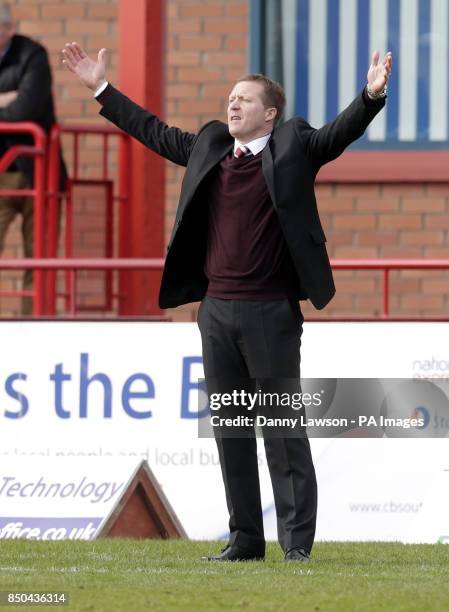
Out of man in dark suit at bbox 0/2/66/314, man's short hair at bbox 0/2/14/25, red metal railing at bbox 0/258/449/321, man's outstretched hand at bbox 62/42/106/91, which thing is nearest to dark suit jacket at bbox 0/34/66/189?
man in dark suit at bbox 0/2/66/314

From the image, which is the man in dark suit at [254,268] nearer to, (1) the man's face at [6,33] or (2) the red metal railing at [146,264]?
(2) the red metal railing at [146,264]

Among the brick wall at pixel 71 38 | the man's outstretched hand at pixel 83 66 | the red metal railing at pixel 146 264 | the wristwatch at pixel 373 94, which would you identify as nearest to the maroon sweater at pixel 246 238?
the wristwatch at pixel 373 94

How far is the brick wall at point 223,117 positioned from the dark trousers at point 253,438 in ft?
16.6

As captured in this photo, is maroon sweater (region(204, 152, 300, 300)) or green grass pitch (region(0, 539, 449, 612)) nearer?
green grass pitch (region(0, 539, 449, 612))

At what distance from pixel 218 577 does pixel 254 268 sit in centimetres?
120

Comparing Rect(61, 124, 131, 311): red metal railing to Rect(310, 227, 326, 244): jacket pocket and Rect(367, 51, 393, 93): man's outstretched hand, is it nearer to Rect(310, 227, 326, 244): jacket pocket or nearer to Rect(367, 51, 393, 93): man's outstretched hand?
Rect(310, 227, 326, 244): jacket pocket

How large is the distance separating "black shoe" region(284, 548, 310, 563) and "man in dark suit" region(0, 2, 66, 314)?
A: 13.6 feet

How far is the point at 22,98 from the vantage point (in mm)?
10461

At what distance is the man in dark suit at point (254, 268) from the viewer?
675cm

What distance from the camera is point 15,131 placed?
34.0 ft

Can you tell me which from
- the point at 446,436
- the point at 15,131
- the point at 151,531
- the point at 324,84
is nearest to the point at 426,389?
the point at 446,436

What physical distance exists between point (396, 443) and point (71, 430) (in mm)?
1610

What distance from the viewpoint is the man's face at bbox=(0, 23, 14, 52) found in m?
10.6

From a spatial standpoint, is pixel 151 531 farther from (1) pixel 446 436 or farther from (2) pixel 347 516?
(1) pixel 446 436
